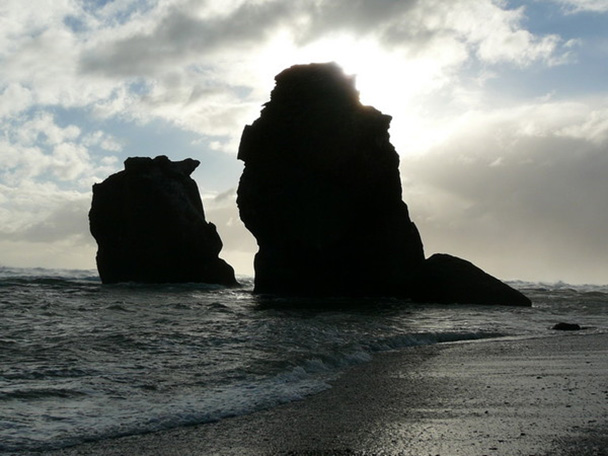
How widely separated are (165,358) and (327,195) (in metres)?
25.2

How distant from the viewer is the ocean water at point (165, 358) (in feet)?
23.7

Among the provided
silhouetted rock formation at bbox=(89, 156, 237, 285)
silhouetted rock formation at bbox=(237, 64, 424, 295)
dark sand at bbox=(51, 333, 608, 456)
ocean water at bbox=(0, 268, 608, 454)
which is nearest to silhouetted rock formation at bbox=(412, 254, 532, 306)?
silhouetted rock formation at bbox=(237, 64, 424, 295)

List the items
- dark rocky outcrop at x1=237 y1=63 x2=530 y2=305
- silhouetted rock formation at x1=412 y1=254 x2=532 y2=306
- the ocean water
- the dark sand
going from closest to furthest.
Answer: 1. the dark sand
2. the ocean water
3. silhouetted rock formation at x1=412 y1=254 x2=532 y2=306
4. dark rocky outcrop at x1=237 y1=63 x2=530 y2=305

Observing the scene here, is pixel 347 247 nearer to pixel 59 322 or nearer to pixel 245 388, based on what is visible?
pixel 59 322

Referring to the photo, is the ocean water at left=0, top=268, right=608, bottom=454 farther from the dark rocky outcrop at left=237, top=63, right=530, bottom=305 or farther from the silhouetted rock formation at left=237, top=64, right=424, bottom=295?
the silhouetted rock formation at left=237, top=64, right=424, bottom=295

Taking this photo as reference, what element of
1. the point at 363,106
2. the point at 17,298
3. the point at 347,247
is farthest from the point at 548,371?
the point at 363,106

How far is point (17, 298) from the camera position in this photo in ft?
77.4

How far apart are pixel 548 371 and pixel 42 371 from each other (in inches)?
341

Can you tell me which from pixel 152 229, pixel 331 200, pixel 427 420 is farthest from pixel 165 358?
pixel 152 229

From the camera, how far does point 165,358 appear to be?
1136 cm

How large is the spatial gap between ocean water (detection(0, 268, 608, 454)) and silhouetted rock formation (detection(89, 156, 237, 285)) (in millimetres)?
26500

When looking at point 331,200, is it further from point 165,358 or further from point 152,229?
point 165,358

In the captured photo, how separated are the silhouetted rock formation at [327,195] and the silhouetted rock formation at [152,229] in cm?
1292

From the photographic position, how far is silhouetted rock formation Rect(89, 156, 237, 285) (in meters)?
48.5
